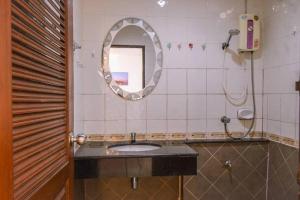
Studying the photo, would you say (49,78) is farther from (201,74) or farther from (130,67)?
(201,74)

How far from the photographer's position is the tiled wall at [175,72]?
86.7 inches

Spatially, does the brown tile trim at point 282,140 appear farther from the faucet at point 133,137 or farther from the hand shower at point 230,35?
the faucet at point 133,137

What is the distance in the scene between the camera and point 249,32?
223 cm

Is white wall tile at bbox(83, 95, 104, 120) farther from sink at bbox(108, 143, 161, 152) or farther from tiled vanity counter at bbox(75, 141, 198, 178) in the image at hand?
tiled vanity counter at bbox(75, 141, 198, 178)

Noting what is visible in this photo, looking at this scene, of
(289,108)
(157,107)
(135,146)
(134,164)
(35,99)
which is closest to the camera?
(35,99)

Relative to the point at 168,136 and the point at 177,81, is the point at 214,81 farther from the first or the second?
the point at 168,136

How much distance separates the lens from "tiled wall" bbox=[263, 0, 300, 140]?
6.33ft

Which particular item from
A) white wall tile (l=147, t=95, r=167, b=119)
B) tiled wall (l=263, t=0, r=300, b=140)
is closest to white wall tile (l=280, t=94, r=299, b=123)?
tiled wall (l=263, t=0, r=300, b=140)

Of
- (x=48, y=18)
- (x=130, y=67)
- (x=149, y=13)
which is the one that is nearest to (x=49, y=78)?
(x=48, y=18)

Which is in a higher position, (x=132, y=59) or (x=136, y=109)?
(x=132, y=59)

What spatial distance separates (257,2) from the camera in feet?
7.66

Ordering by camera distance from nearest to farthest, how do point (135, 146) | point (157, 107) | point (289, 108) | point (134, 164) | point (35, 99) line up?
point (35, 99) < point (134, 164) < point (289, 108) < point (135, 146) < point (157, 107)

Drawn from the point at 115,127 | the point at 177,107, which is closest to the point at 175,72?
the point at 177,107

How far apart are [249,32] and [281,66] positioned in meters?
0.39
